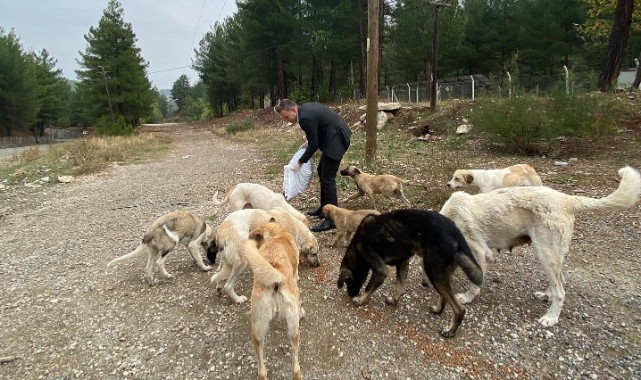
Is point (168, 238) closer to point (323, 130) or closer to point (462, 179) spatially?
point (323, 130)

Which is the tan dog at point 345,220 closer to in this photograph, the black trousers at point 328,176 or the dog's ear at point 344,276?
the black trousers at point 328,176

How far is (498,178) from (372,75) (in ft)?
14.3

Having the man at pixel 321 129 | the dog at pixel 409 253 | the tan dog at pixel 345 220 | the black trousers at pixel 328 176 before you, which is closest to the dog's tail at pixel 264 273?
the dog at pixel 409 253

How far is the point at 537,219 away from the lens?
3617 mm

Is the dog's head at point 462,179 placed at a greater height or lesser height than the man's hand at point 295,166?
lesser

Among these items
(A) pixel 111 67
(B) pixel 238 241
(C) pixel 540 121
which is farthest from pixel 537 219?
(A) pixel 111 67

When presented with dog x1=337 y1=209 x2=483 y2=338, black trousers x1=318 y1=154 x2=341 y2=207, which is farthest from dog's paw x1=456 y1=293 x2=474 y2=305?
black trousers x1=318 y1=154 x2=341 y2=207

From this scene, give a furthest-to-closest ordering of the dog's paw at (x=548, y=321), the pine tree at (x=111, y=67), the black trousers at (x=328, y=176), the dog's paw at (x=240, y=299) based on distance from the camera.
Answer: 1. the pine tree at (x=111, y=67)
2. the black trousers at (x=328, y=176)
3. the dog's paw at (x=240, y=299)
4. the dog's paw at (x=548, y=321)

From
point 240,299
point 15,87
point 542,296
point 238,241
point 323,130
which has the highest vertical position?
point 15,87

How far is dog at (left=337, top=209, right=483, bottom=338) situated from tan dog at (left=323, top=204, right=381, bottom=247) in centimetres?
137

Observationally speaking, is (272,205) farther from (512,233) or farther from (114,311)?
(512,233)

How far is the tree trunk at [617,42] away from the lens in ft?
45.1

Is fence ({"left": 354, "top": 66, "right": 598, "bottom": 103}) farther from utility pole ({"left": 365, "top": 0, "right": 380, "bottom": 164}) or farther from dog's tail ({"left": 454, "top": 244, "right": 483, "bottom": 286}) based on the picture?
dog's tail ({"left": 454, "top": 244, "right": 483, "bottom": 286})

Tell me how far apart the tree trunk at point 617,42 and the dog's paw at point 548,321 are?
15.1 meters
